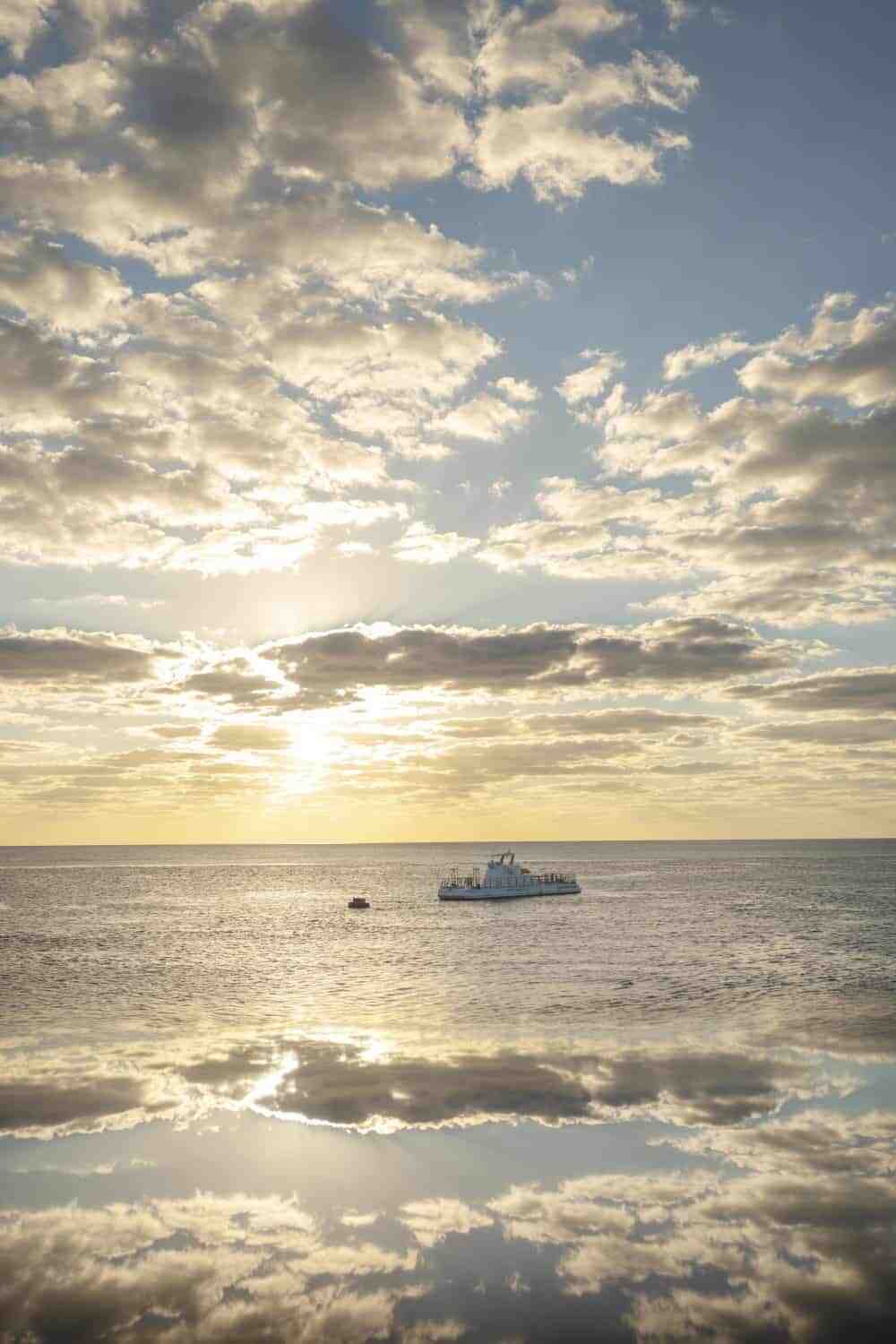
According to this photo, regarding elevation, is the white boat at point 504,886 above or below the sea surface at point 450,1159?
below

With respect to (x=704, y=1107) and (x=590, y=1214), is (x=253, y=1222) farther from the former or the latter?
(x=704, y=1107)

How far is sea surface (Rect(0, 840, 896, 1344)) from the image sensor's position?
14680 mm

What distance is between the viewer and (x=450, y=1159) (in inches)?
829

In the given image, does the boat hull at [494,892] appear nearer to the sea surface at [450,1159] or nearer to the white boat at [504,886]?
the white boat at [504,886]

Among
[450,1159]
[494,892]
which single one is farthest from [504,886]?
[450,1159]

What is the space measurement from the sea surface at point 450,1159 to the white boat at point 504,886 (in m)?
70.6

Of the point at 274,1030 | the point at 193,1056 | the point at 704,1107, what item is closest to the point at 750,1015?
the point at 704,1107

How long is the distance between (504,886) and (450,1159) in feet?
343

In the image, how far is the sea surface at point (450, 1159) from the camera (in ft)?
48.2

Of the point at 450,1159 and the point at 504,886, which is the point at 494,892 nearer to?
the point at 504,886

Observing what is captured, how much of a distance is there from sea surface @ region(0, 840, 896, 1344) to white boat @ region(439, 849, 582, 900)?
70.6 m

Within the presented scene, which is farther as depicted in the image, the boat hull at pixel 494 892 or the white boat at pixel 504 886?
the white boat at pixel 504 886

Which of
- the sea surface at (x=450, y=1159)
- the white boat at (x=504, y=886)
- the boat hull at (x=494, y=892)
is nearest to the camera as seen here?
the sea surface at (x=450, y=1159)

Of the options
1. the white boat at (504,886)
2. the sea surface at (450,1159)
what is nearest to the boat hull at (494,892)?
the white boat at (504,886)
